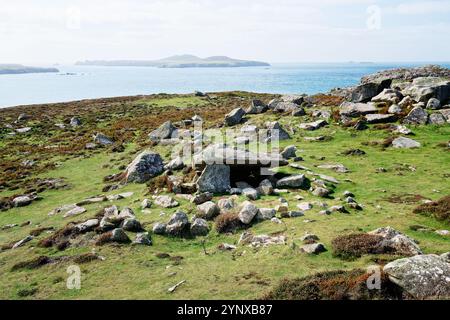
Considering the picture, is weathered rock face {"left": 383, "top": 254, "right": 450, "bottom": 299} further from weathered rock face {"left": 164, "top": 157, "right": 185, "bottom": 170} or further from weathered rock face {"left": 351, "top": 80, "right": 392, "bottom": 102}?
weathered rock face {"left": 351, "top": 80, "right": 392, "bottom": 102}

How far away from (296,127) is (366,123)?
7.06 m

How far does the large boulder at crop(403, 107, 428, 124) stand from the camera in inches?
1458

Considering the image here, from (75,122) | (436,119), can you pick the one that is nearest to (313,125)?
(436,119)

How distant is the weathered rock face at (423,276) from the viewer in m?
11.1

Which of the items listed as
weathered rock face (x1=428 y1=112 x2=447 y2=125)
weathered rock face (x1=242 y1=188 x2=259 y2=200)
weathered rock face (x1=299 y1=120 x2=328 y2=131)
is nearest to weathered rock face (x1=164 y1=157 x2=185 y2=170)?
weathered rock face (x1=242 y1=188 x2=259 y2=200)

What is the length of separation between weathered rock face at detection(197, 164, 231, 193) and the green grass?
1.76m

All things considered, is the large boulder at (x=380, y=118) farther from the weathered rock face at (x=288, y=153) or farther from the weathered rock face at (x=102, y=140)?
the weathered rock face at (x=102, y=140)

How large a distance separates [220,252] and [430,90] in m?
35.1

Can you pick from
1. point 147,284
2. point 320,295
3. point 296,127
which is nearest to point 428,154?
point 296,127

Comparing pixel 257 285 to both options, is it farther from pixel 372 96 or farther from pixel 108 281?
pixel 372 96

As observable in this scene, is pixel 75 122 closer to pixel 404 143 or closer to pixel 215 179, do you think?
pixel 215 179

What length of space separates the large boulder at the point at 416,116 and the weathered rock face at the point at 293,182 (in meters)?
19.3

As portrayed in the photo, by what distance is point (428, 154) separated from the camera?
29641mm

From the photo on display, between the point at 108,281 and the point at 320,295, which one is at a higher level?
the point at 320,295
